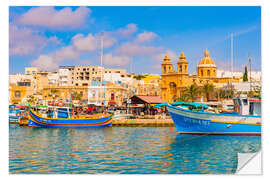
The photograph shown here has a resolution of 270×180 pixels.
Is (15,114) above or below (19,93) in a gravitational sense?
below

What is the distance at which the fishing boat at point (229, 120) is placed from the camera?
3269 centimetres

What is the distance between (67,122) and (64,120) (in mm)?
422

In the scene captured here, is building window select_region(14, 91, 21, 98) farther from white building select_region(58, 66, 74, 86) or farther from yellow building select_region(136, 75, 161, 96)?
yellow building select_region(136, 75, 161, 96)

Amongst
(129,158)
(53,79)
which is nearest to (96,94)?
(53,79)

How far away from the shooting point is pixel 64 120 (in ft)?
152

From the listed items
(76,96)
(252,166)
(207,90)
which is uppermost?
(207,90)

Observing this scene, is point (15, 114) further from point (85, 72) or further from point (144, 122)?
point (85, 72)

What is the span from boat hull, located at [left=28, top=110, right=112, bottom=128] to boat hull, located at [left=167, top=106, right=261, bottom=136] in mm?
14274

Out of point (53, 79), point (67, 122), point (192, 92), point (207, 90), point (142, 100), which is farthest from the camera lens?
point (53, 79)

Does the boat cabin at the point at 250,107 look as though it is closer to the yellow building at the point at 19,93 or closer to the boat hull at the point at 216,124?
the boat hull at the point at 216,124

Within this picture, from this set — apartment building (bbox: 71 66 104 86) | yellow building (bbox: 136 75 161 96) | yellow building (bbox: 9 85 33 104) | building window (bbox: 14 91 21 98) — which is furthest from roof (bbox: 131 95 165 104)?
apartment building (bbox: 71 66 104 86)

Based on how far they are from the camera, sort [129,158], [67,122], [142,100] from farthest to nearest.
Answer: [142,100] < [67,122] < [129,158]
